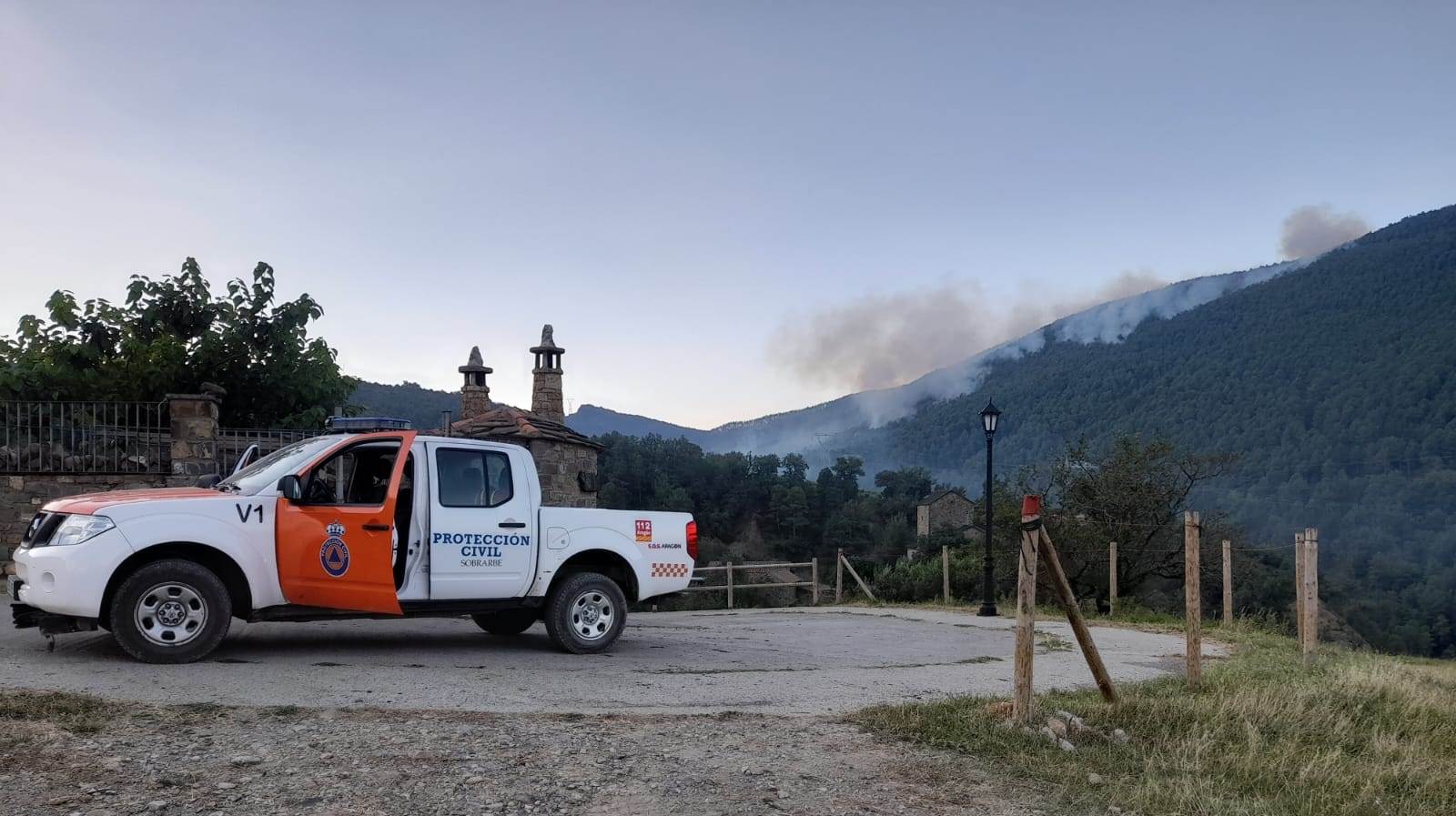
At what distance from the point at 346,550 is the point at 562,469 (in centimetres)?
1171

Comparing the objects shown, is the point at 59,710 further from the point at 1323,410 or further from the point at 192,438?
the point at 1323,410

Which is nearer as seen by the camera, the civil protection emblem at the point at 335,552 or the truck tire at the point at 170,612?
the truck tire at the point at 170,612

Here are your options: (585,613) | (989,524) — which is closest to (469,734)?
(585,613)

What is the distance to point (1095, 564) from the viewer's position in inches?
1136

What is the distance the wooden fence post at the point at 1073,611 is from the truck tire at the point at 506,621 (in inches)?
222

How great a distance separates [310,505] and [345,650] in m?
1.46

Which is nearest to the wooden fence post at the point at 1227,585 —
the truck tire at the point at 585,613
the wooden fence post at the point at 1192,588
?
the wooden fence post at the point at 1192,588

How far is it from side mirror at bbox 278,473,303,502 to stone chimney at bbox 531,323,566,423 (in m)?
18.5

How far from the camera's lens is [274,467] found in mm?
8977

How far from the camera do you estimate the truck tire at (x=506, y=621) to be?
35.3ft

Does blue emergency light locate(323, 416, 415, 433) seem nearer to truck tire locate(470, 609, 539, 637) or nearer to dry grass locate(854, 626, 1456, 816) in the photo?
truck tire locate(470, 609, 539, 637)

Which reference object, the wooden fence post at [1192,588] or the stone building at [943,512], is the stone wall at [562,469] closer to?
the wooden fence post at [1192,588]

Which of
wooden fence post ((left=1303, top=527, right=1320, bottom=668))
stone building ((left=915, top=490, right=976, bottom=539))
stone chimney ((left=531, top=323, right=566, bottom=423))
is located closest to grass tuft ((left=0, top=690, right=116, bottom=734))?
wooden fence post ((left=1303, top=527, right=1320, bottom=668))

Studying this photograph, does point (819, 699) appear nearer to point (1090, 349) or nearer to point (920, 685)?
point (920, 685)
